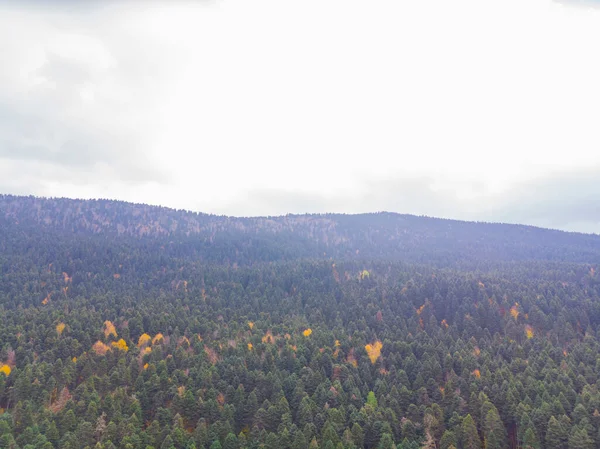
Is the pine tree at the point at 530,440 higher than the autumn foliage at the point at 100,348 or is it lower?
higher

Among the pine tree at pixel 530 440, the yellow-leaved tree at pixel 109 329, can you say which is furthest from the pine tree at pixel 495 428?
the yellow-leaved tree at pixel 109 329

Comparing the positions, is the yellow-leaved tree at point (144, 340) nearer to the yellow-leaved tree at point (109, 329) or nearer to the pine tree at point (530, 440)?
the yellow-leaved tree at point (109, 329)

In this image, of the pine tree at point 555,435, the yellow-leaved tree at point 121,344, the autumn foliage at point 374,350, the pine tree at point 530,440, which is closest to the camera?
the pine tree at point 555,435

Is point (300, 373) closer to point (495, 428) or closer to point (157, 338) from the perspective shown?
point (495, 428)

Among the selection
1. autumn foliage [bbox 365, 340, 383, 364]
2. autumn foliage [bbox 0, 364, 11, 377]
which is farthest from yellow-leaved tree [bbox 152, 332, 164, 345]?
autumn foliage [bbox 365, 340, 383, 364]

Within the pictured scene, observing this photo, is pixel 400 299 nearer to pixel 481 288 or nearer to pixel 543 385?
pixel 481 288

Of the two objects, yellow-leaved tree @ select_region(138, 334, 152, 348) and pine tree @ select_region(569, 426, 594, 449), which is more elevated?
pine tree @ select_region(569, 426, 594, 449)

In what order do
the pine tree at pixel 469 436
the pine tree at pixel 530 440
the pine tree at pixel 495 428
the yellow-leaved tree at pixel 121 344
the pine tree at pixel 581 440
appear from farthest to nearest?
the yellow-leaved tree at pixel 121 344
the pine tree at pixel 495 428
the pine tree at pixel 469 436
the pine tree at pixel 530 440
the pine tree at pixel 581 440

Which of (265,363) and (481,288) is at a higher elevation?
(481,288)

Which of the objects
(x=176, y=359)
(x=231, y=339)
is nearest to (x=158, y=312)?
(x=231, y=339)

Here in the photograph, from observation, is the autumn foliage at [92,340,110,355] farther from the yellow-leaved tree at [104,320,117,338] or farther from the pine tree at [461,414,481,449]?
the pine tree at [461,414,481,449]

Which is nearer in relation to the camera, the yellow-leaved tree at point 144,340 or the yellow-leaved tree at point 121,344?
the yellow-leaved tree at point 121,344
